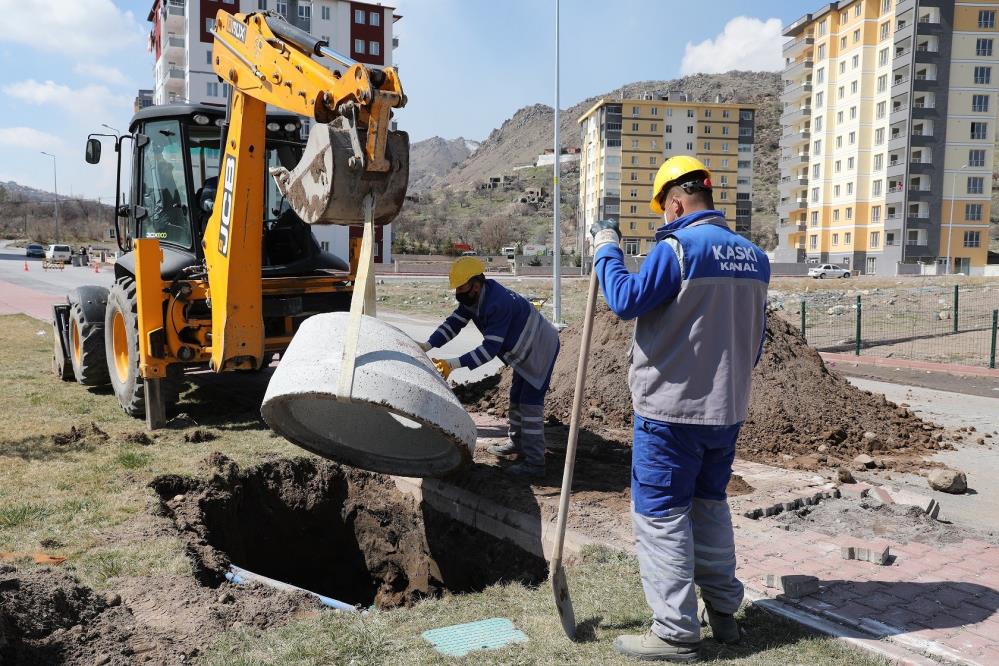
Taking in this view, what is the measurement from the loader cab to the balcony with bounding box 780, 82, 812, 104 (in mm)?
71262

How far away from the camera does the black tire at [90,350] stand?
9.12 metres

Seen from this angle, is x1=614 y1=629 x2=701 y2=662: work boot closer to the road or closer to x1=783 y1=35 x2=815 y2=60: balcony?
the road

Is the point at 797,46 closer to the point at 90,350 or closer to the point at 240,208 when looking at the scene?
the point at 90,350

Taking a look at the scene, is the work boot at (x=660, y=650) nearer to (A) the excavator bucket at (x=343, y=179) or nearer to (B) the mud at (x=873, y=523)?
(B) the mud at (x=873, y=523)

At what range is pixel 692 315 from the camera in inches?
127

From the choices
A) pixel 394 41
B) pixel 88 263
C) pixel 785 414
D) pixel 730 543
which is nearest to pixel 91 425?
pixel 730 543

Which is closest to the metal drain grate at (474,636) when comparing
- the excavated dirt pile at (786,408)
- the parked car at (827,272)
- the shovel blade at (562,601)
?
the shovel blade at (562,601)

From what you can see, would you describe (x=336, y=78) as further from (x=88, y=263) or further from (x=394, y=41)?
(x=394, y=41)

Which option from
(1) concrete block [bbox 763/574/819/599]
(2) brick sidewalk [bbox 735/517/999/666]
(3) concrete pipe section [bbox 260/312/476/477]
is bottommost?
(2) brick sidewalk [bbox 735/517/999/666]

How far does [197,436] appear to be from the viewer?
7090 mm

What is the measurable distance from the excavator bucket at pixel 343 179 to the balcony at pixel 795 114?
240ft

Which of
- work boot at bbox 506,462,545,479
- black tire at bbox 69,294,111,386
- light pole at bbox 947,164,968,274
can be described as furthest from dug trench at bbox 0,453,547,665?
light pole at bbox 947,164,968,274

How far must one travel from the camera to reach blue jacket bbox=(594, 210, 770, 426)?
10.5 feet

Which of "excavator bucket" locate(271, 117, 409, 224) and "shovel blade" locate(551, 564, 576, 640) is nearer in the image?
"shovel blade" locate(551, 564, 576, 640)
